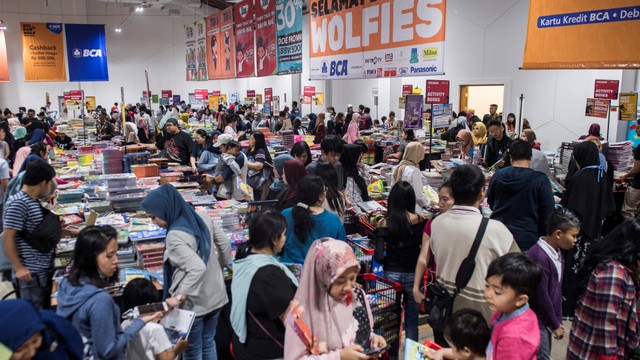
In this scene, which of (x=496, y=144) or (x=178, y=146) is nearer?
(x=496, y=144)

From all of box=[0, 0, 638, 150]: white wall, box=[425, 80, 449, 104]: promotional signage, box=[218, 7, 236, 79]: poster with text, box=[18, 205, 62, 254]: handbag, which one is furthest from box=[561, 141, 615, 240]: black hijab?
box=[218, 7, 236, 79]: poster with text

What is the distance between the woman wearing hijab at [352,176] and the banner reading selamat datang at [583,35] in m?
2.71

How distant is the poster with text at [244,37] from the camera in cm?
1222

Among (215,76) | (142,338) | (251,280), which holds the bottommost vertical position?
(142,338)

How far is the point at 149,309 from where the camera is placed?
2.91 meters

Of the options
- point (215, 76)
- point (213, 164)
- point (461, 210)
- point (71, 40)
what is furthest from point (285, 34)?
point (71, 40)

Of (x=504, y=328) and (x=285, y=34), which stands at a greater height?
(x=285, y=34)

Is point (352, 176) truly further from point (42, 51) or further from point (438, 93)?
point (42, 51)

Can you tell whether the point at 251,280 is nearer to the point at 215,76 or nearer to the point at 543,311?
the point at 543,311

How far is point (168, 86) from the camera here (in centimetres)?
3084

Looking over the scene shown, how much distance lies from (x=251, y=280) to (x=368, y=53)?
6882 millimetres

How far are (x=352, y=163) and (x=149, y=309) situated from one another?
10.6ft

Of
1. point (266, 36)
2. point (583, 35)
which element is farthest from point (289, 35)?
point (583, 35)

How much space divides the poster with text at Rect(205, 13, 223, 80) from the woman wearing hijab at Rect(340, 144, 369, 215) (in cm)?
1104
